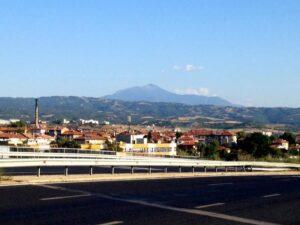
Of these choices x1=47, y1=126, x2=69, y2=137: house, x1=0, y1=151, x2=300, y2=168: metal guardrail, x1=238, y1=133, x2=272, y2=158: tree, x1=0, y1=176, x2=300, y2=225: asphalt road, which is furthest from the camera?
x1=47, y1=126, x2=69, y2=137: house

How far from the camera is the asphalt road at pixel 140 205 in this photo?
527 inches

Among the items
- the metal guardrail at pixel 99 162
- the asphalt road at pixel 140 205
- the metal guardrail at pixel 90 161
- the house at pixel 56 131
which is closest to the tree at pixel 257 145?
the metal guardrail at pixel 99 162

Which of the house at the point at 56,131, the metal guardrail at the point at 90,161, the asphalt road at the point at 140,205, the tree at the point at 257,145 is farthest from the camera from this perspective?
the house at the point at 56,131

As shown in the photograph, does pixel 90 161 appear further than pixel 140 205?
Yes

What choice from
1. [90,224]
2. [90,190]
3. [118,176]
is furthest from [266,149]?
[90,224]

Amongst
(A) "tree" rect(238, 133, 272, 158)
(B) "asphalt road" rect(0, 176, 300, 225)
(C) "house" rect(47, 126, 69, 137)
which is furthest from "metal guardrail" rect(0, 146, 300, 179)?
(C) "house" rect(47, 126, 69, 137)

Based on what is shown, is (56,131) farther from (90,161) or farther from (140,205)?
(140,205)

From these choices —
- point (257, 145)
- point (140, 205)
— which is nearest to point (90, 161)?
point (140, 205)

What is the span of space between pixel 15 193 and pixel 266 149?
97.0 meters

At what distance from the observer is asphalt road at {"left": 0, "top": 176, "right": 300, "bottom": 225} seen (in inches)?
527

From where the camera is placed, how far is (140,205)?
16.1 metres

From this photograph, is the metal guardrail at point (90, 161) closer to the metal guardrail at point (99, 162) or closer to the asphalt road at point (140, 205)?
the metal guardrail at point (99, 162)

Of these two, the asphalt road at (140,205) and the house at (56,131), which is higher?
the house at (56,131)

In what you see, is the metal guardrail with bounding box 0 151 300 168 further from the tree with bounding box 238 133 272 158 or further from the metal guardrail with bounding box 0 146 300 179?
the tree with bounding box 238 133 272 158
